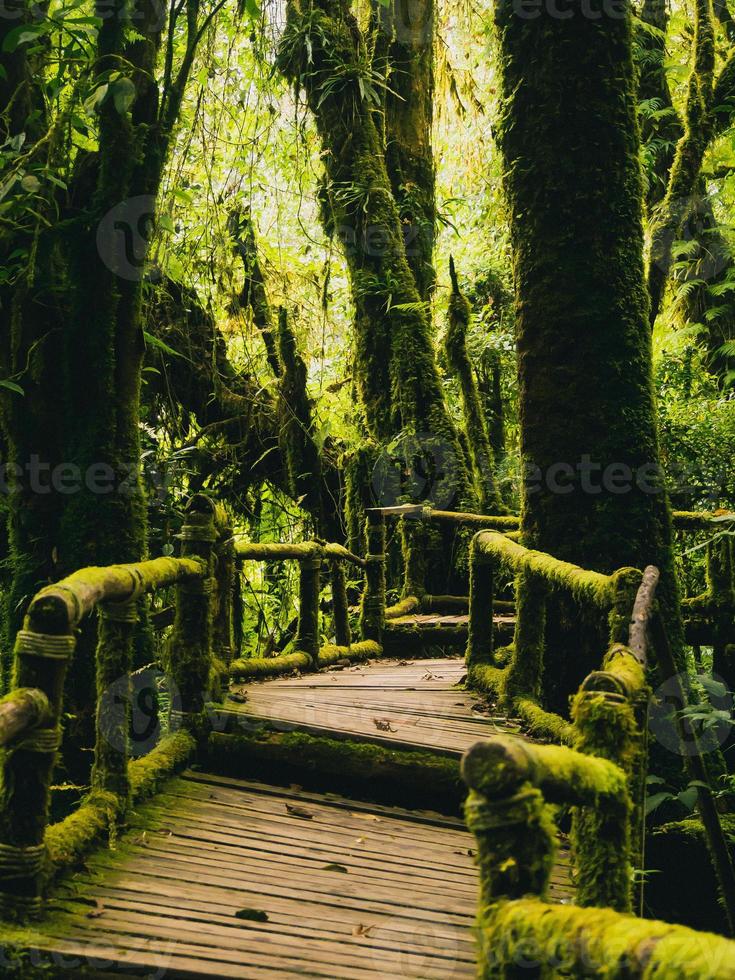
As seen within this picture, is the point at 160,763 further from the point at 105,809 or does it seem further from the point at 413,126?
the point at 413,126

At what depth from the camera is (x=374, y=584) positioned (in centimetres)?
837

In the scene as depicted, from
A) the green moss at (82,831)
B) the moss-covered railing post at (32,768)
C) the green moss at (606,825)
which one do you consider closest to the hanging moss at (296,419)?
the green moss at (82,831)

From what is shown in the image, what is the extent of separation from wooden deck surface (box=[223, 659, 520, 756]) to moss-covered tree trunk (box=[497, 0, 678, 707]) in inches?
24.9

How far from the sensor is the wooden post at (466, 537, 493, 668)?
5.43m

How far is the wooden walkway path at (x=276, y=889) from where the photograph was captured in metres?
2.34

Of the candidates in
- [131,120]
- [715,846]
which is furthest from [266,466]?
[715,846]

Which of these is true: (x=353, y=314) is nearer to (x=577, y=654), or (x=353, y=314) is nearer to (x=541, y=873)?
(x=577, y=654)

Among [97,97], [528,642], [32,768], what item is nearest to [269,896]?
[32,768]

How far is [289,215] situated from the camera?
12.8 m

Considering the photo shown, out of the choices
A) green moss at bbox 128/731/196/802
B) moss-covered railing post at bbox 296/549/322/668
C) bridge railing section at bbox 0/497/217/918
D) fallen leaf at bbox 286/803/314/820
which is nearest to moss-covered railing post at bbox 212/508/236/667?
bridge railing section at bbox 0/497/217/918

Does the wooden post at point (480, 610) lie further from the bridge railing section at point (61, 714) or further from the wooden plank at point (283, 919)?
the wooden plank at point (283, 919)

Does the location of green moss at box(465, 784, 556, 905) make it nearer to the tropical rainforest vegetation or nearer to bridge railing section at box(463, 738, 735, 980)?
bridge railing section at box(463, 738, 735, 980)

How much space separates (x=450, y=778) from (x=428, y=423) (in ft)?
21.3

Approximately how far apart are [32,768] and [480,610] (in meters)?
3.40
